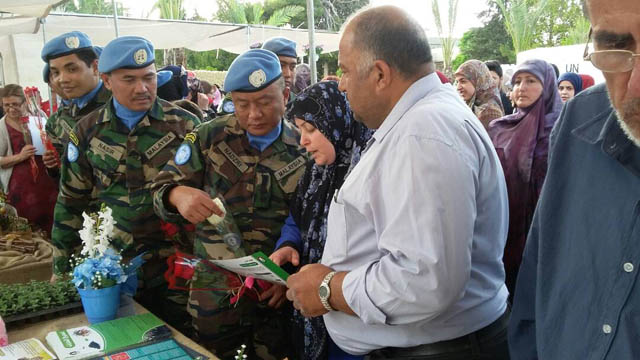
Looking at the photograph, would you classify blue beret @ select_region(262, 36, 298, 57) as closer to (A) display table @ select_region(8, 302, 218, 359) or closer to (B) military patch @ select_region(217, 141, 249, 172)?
(B) military patch @ select_region(217, 141, 249, 172)

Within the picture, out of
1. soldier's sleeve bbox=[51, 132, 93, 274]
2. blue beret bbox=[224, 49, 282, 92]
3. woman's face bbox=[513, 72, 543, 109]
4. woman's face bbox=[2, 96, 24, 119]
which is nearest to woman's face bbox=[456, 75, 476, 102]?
woman's face bbox=[513, 72, 543, 109]

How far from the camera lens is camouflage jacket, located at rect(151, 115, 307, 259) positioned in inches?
96.3

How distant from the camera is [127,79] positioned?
283cm

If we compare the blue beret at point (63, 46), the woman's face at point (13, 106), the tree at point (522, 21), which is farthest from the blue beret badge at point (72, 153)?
the tree at point (522, 21)

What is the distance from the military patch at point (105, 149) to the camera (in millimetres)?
2840

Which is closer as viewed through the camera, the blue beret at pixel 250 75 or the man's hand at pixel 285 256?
the man's hand at pixel 285 256

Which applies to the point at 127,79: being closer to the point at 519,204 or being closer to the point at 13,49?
the point at 519,204

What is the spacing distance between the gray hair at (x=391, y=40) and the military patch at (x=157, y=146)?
5.48 ft

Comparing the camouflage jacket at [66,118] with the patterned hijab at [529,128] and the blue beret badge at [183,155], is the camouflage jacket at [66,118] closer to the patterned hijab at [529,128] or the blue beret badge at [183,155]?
the blue beret badge at [183,155]

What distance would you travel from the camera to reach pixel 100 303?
211 centimetres

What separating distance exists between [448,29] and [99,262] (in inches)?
972

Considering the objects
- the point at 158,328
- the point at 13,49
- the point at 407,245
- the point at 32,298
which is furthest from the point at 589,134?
the point at 13,49

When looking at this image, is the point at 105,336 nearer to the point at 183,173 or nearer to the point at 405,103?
the point at 183,173

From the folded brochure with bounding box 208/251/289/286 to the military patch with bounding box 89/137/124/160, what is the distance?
1.16 meters
